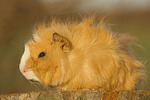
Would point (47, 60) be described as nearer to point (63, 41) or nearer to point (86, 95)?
point (63, 41)

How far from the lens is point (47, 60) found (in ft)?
10.4

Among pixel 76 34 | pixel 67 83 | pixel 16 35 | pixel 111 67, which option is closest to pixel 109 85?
pixel 111 67

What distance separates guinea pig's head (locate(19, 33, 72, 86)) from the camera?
3.15 m

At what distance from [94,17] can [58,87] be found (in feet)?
3.43

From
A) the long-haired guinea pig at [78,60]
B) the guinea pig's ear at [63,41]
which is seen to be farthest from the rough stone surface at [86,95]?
the guinea pig's ear at [63,41]

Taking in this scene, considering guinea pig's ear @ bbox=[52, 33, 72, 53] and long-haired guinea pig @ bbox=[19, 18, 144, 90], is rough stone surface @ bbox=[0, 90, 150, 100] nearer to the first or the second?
long-haired guinea pig @ bbox=[19, 18, 144, 90]

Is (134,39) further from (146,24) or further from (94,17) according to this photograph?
(146,24)

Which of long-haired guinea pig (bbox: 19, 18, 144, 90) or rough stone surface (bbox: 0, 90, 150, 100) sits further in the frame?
long-haired guinea pig (bbox: 19, 18, 144, 90)

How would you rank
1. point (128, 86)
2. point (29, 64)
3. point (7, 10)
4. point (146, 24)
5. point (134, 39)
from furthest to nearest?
point (146, 24) → point (7, 10) → point (134, 39) → point (128, 86) → point (29, 64)

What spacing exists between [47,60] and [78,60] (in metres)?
0.38

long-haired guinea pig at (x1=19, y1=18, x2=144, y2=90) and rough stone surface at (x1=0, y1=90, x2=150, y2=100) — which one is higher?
long-haired guinea pig at (x1=19, y1=18, x2=144, y2=90)

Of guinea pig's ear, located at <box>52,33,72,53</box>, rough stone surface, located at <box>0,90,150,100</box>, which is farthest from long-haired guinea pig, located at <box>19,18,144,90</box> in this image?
rough stone surface, located at <box>0,90,150,100</box>

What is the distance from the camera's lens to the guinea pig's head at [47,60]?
3.15 metres

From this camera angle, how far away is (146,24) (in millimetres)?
14609
